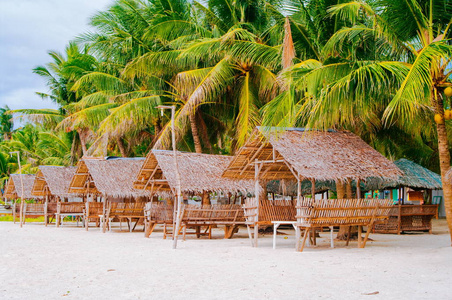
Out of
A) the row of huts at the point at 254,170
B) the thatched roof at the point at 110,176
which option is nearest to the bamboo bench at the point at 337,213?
the row of huts at the point at 254,170

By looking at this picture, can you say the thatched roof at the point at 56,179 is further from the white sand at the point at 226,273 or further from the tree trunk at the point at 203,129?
the white sand at the point at 226,273

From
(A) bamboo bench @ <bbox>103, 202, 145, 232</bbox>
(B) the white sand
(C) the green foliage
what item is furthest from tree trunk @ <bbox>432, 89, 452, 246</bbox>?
(A) bamboo bench @ <bbox>103, 202, 145, 232</bbox>

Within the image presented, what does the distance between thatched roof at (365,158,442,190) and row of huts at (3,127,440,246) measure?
0.08 meters

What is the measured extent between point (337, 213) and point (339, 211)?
0.07 metres

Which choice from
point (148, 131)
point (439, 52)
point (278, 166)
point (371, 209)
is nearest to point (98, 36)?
point (148, 131)

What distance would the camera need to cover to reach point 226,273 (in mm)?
8477

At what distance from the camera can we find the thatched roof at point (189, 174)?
15562 millimetres

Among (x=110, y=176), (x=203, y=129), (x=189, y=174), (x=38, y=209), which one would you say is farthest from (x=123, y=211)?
(x=38, y=209)

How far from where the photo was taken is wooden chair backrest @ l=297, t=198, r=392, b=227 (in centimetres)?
1130

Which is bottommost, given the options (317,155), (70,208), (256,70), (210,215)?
(70,208)

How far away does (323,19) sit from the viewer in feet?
50.5

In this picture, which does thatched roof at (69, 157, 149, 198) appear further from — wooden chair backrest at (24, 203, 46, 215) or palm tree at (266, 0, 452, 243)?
palm tree at (266, 0, 452, 243)

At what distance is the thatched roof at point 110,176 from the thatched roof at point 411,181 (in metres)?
8.64

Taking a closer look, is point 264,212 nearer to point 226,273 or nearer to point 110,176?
point 226,273
